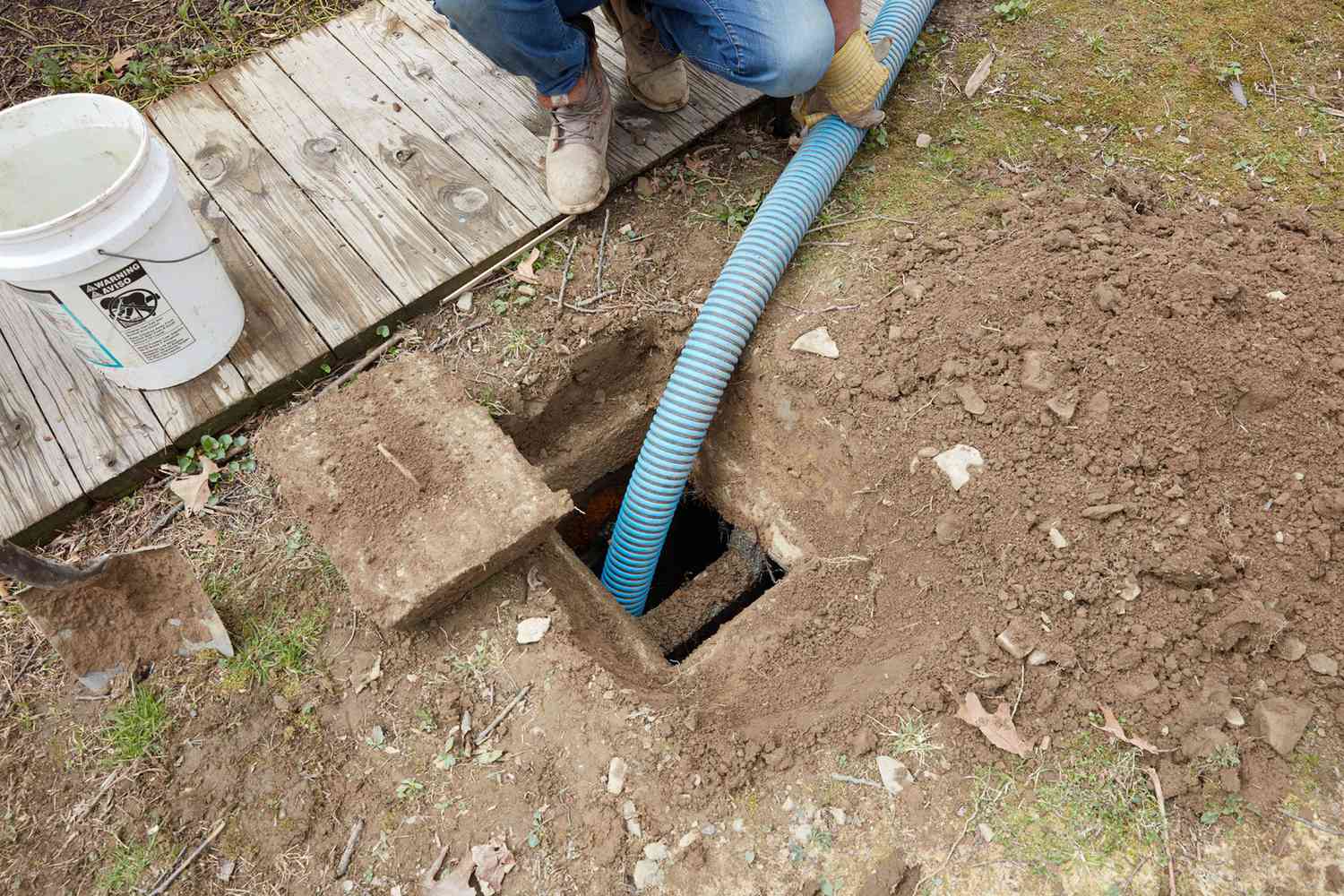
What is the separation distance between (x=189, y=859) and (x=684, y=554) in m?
1.90

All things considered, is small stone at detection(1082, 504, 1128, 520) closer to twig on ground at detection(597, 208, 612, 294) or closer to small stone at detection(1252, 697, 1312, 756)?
small stone at detection(1252, 697, 1312, 756)

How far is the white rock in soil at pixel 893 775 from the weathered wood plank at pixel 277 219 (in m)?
1.81

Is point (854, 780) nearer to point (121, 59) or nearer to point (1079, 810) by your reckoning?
point (1079, 810)

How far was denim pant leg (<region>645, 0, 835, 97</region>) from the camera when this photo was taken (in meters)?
2.31

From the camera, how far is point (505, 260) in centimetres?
252

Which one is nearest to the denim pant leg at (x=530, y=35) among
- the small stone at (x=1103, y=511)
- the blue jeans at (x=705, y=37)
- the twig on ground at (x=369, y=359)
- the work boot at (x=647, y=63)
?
the blue jeans at (x=705, y=37)

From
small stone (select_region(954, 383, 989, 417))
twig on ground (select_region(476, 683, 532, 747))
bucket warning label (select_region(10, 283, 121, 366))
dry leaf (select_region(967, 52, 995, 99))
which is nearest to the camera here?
twig on ground (select_region(476, 683, 532, 747))

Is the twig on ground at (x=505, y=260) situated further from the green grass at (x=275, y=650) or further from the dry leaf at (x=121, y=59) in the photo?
the dry leaf at (x=121, y=59)

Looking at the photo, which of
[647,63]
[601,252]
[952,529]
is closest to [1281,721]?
[952,529]

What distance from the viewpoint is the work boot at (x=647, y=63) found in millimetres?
2688

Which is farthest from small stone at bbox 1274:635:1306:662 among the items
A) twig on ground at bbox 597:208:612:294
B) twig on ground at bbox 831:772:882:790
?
twig on ground at bbox 597:208:612:294

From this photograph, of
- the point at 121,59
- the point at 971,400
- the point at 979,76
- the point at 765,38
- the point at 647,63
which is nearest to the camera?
the point at 971,400

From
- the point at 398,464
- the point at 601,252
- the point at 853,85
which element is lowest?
the point at 398,464

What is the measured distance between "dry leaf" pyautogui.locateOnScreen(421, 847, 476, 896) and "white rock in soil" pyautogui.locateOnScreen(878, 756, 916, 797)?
88cm
